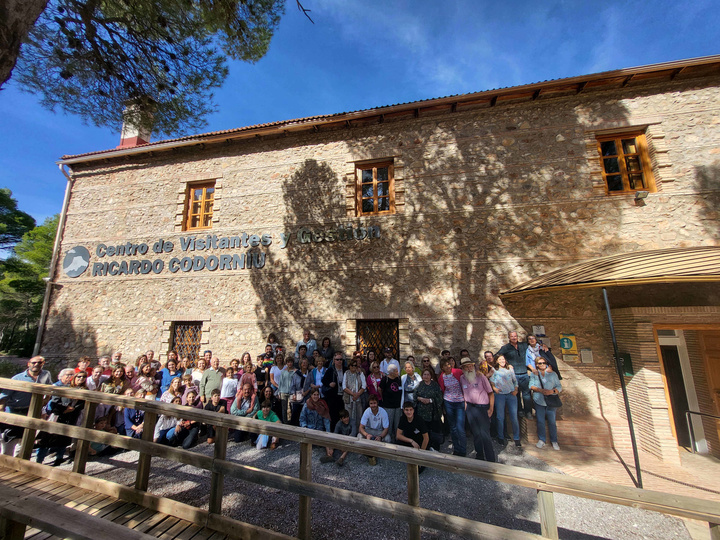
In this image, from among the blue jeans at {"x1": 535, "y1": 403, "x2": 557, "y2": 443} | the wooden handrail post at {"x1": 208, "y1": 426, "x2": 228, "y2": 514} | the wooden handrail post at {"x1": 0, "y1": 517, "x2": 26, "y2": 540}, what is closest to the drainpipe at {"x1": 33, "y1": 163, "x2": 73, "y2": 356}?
the wooden handrail post at {"x1": 0, "y1": 517, "x2": 26, "y2": 540}

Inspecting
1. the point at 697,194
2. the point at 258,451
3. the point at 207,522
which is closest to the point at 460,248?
the point at 697,194

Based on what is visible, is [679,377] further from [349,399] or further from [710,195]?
[349,399]

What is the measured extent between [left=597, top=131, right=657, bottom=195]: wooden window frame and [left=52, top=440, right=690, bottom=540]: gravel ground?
5.93 meters

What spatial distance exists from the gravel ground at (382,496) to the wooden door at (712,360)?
435 centimetres

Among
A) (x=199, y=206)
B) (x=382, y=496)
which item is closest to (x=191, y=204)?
(x=199, y=206)

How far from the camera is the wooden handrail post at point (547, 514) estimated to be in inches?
75.0

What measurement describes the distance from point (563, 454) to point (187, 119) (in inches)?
351

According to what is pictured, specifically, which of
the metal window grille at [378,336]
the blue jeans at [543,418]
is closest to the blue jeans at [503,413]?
the blue jeans at [543,418]

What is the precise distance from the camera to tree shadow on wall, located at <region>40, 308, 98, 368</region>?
27.2 feet

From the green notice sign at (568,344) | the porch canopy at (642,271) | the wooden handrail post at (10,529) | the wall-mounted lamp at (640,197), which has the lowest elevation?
the wooden handrail post at (10,529)

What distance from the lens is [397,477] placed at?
4.05m

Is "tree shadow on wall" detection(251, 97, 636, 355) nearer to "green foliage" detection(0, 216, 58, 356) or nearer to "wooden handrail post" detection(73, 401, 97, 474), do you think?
"wooden handrail post" detection(73, 401, 97, 474)

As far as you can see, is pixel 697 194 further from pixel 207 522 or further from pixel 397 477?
pixel 207 522

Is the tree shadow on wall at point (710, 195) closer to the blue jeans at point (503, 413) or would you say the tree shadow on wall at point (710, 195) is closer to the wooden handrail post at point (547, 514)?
the blue jeans at point (503, 413)
